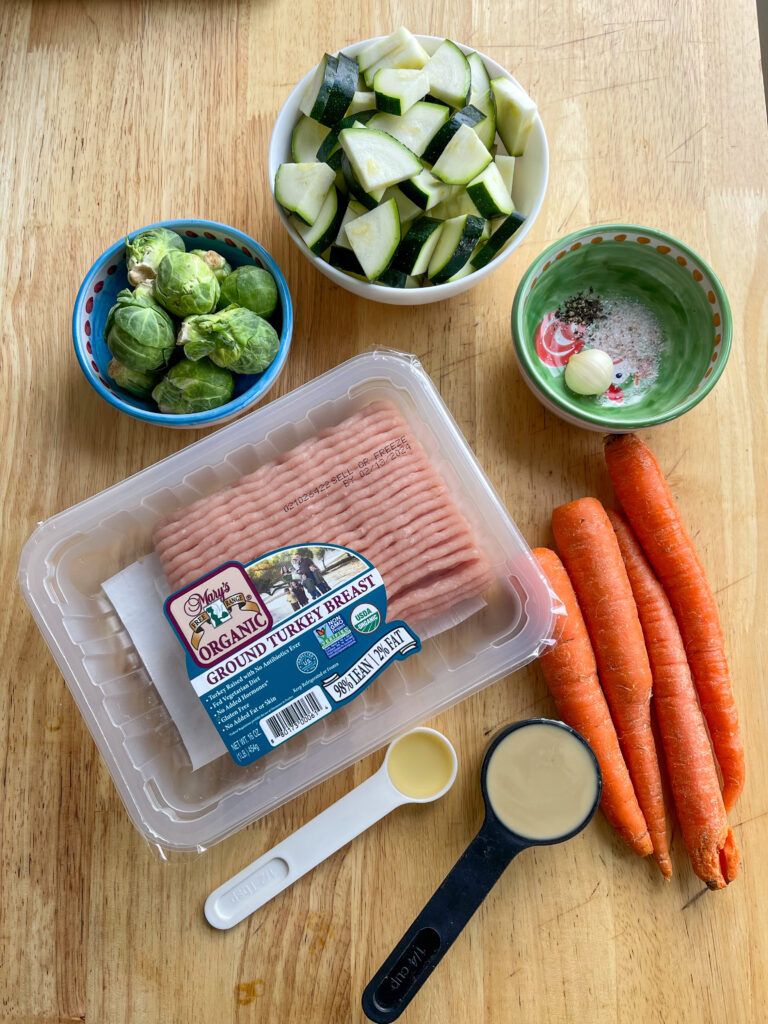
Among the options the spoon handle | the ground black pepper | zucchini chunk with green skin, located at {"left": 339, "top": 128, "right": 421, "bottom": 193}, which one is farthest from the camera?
the ground black pepper

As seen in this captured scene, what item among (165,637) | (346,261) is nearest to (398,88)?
(346,261)

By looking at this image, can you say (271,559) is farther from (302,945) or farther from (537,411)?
(302,945)

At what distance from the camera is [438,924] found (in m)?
1.16

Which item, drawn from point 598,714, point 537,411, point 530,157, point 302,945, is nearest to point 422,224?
point 530,157

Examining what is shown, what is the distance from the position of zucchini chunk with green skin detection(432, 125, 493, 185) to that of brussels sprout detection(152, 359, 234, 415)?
0.45 meters

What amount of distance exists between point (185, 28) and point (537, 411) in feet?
3.07

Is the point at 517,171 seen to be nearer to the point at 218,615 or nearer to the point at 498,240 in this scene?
the point at 498,240

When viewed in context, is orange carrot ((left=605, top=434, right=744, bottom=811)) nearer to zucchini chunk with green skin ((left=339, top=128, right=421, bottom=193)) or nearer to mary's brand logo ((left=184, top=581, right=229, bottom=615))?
zucchini chunk with green skin ((left=339, top=128, right=421, bottom=193))

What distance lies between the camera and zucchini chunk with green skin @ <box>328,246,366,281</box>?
3.87ft

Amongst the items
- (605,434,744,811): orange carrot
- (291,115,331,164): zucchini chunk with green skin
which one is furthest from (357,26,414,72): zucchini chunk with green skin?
(605,434,744,811): orange carrot

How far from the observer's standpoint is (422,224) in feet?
3.84

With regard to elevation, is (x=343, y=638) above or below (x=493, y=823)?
above

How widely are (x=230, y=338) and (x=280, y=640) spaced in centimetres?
45

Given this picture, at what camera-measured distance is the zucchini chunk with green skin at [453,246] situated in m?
1.14
